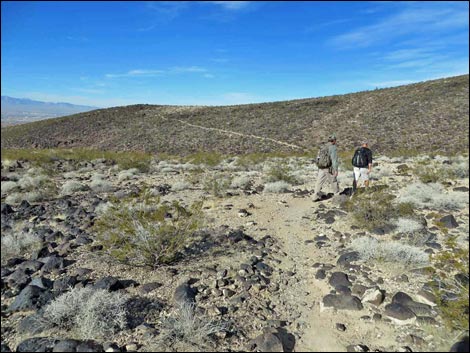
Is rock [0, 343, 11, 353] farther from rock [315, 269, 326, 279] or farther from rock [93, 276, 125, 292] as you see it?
rock [315, 269, 326, 279]

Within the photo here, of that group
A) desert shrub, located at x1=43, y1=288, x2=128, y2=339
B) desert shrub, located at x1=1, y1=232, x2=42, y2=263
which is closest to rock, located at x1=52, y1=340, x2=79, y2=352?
desert shrub, located at x1=43, y1=288, x2=128, y2=339

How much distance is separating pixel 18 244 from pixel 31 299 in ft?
7.63

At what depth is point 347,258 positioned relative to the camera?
216 inches

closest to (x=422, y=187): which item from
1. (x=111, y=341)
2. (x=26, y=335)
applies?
(x=111, y=341)

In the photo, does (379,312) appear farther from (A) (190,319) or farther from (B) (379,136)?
(B) (379,136)

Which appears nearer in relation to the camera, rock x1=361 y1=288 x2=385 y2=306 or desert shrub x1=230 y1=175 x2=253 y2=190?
rock x1=361 y1=288 x2=385 y2=306

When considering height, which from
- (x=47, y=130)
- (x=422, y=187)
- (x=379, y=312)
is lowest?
(x=379, y=312)

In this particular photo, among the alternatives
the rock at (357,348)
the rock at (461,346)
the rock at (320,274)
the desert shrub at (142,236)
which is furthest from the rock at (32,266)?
the rock at (461,346)

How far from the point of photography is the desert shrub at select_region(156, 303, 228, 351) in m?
3.53

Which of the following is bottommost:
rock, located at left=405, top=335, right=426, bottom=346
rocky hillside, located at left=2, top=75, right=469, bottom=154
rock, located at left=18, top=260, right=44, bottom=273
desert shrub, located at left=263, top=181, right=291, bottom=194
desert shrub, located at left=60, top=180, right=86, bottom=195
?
rock, located at left=405, top=335, right=426, bottom=346

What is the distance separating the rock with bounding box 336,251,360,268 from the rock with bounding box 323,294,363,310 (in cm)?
107

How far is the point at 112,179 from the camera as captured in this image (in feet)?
46.7

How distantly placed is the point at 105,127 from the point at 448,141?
47.8 meters

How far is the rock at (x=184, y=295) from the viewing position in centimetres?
432
